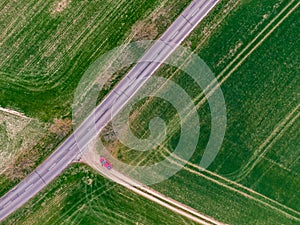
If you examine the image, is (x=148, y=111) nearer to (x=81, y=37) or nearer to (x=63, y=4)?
(x=81, y=37)

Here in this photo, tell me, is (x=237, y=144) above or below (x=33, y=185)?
above

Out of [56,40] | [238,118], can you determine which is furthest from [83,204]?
[238,118]

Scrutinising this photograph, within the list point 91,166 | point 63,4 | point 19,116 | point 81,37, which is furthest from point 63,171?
point 63,4

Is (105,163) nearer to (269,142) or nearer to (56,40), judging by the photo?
(56,40)

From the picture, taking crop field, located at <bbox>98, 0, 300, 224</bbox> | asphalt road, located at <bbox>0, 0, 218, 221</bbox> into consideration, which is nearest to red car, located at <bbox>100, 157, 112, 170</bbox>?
crop field, located at <bbox>98, 0, 300, 224</bbox>

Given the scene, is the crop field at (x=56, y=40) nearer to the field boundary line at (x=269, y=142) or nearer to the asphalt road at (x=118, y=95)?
the asphalt road at (x=118, y=95)
